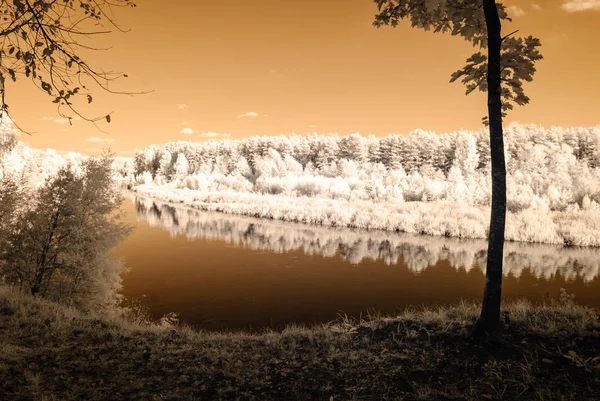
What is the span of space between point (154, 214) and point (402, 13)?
123ft

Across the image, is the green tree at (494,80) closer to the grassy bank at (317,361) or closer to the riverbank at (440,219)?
the grassy bank at (317,361)

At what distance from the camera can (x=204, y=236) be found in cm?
2692

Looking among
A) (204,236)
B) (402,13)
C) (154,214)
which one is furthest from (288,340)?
(154,214)

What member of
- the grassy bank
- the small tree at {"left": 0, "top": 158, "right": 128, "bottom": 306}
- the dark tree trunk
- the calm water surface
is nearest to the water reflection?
the calm water surface

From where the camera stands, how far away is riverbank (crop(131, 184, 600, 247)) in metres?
24.5

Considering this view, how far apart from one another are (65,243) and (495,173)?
42.8ft

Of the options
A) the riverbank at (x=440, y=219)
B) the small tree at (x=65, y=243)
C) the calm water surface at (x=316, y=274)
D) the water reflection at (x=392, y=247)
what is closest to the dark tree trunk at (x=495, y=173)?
the calm water surface at (x=316, y=274)

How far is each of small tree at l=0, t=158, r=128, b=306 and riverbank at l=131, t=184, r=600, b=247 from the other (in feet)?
68.1

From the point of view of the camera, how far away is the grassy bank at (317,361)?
4660mm

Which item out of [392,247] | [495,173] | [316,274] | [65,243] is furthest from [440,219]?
[65,243]

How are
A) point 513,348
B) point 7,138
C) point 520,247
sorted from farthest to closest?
point 520,247 → point 7,138 → point 513,348

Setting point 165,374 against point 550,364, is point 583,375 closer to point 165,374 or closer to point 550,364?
point 550,364

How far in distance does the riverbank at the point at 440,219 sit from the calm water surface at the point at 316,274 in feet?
5.47

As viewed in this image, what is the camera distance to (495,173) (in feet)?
18.3
